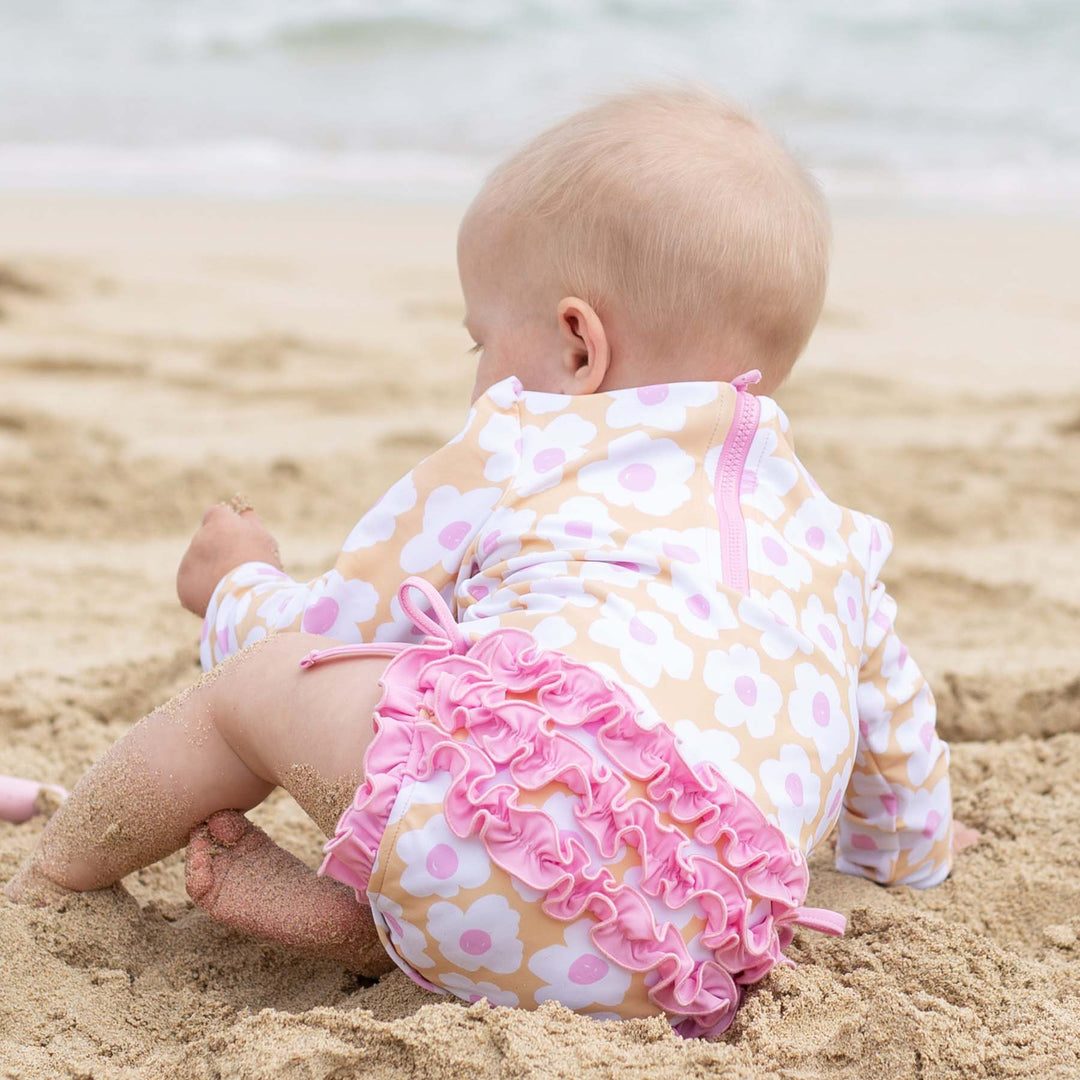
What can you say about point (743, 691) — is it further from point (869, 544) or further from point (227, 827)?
point (227, 827)

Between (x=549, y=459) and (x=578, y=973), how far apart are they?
52 centimetres

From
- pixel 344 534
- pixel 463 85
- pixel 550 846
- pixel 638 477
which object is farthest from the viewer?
pixel 463 85

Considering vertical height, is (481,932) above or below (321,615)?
below

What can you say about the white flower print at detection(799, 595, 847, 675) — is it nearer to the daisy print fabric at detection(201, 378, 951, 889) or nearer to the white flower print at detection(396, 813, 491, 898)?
the daisy print fabric at detection(201, 378, 951, 889)

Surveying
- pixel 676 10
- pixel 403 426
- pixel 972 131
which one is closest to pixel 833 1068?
pixel 403 426

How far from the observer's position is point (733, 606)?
1424mm

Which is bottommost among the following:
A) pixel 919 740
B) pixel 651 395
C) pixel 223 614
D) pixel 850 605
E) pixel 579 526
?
pixel 919 740

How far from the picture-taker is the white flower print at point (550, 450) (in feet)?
4.85

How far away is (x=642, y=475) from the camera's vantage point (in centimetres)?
150

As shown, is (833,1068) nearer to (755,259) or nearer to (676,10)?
(755,259)

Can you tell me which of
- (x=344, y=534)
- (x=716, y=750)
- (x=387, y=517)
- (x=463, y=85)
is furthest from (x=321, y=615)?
(x=463, y=85)

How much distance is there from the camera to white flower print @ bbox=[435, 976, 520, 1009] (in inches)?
52.6

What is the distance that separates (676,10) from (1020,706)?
426 inches

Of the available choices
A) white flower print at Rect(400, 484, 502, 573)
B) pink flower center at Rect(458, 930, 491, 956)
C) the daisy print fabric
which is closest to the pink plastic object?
the daisy print fabric
